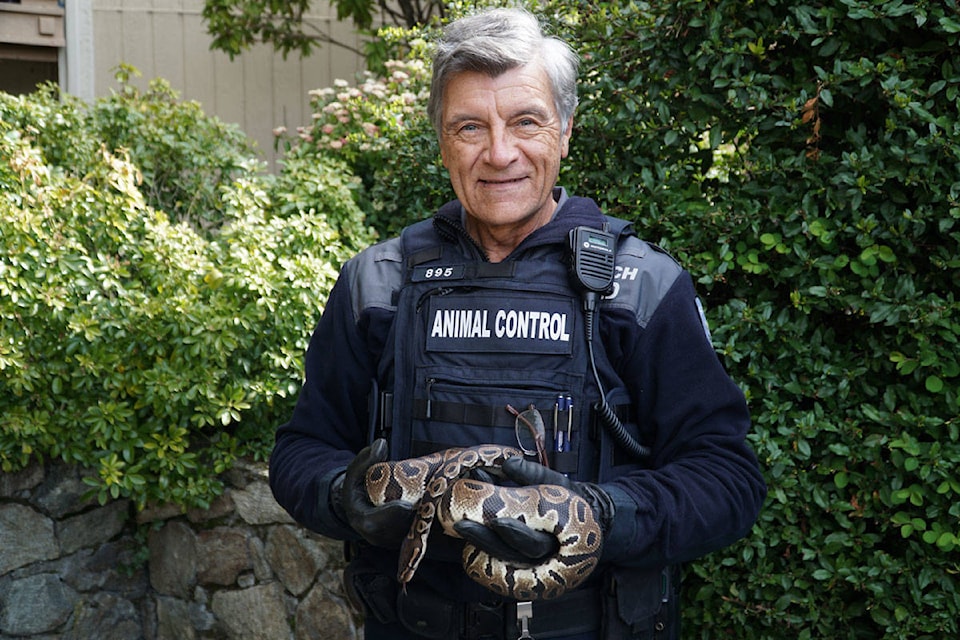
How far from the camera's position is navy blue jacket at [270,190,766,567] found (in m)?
2.06

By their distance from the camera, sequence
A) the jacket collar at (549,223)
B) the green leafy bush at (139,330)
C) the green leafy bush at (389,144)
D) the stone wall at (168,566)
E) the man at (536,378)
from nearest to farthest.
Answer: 1. the man at (536,378)
2. the jacket collar at (549,223)
3. the green leafy bush at (139,330)
4. the stone wall at (168,566)
5. the green leafy bush at (389,144)

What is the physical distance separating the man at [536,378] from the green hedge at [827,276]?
39.0 inches

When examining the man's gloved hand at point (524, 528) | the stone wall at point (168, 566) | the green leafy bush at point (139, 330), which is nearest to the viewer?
the man's gloved hand at point (524, 528)

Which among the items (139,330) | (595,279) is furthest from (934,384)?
(139,330)

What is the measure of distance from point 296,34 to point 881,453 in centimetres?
715

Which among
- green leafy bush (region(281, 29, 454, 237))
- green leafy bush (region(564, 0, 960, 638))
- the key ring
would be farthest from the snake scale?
green leafy bush (region(281, 29, 454, 237))

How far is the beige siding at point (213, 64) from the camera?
838cm

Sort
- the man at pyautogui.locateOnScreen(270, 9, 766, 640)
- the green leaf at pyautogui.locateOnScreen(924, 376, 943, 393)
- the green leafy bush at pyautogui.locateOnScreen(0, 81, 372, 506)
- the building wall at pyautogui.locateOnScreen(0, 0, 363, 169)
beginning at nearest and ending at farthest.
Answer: the man at pyautogui.locateOnScreen(270, 9, 766, 640) → the green leaf at pyautogui.locateOnScreen(924, 376, 943, 393) → the green leafy bush at pyautogui.locateOnScreen(0, 81, 372, 506) → the building wall at pyautogui.locateOnScreen(0, 0, 363, 169)

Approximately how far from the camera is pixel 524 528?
5.95ft

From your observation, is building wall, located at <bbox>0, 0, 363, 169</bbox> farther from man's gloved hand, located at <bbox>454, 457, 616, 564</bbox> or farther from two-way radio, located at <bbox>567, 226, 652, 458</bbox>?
man's gloved hand, located at <bbox>454, 457, 616, 564</bbox>

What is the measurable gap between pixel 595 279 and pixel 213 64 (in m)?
7.46

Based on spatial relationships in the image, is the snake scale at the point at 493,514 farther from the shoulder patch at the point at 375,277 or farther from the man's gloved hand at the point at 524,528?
the shoulder patch at the point at 375,277

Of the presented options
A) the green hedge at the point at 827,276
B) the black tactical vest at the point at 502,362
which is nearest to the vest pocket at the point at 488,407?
the black tactical vest at the point at 502,362

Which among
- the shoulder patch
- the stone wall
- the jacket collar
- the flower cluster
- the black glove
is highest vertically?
the flower cluster
